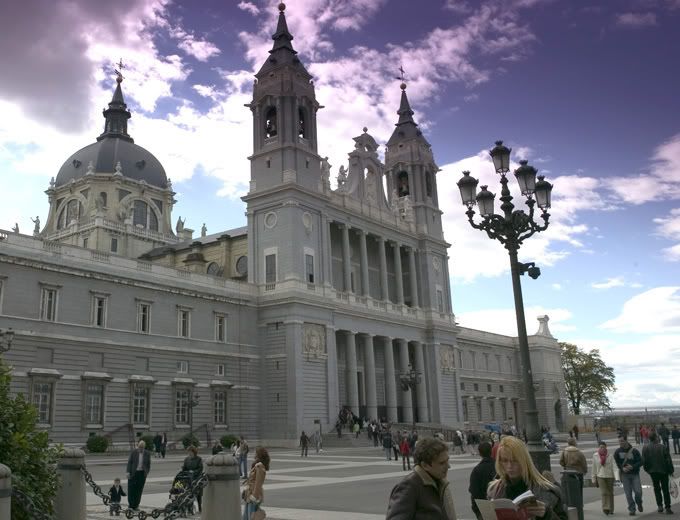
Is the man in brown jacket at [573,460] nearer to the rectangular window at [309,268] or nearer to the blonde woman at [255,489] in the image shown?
the blonde woman at [255,489]

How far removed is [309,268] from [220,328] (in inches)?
324

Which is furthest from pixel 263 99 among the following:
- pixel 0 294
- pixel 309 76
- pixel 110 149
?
pixel 110 149

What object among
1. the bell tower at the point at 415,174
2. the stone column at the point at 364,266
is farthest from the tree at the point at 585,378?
the stone column at the point at 364,266

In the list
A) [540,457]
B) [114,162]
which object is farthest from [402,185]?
[540,457]

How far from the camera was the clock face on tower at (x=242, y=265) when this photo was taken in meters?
62.7

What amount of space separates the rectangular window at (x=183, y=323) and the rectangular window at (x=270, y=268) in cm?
759

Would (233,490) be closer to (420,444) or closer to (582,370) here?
(420,444)

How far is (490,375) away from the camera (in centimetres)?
8438

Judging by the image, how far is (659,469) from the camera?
14984mm

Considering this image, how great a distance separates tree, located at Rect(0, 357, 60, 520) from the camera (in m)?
8.90

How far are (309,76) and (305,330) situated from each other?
68.9 feet

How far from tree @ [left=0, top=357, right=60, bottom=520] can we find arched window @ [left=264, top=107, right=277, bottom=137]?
153 feet

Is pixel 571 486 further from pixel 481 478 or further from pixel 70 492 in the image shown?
pixel 70 492

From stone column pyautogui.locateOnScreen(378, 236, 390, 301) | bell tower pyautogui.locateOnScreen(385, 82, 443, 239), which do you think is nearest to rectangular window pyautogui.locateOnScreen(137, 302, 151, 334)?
stone column pyautogui.locateOnScreen(378, 236, 390, 301)
